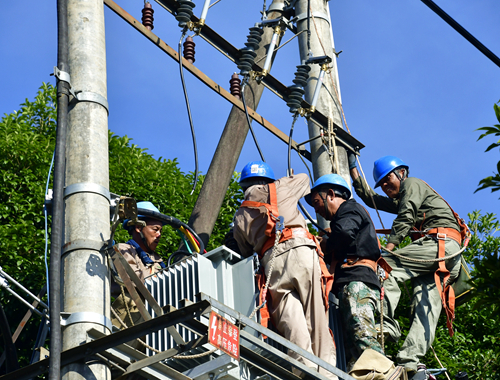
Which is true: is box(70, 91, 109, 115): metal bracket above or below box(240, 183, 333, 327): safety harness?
above

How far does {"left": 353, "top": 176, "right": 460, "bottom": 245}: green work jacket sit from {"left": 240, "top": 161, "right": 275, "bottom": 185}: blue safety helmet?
4.83 ft

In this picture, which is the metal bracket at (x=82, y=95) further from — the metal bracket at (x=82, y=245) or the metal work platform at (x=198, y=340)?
the metal work platform at (x=198, y=340)

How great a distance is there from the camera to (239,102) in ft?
26.5

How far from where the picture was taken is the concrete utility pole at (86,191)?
428cm

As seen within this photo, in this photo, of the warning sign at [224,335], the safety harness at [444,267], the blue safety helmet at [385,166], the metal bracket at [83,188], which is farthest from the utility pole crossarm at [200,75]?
the warning sign at [224,335]

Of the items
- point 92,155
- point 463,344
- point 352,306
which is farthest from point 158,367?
→ point 463,344

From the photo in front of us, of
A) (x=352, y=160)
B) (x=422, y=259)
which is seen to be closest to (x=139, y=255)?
(x=422, y=259)

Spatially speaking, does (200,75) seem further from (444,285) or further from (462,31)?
(444,285)

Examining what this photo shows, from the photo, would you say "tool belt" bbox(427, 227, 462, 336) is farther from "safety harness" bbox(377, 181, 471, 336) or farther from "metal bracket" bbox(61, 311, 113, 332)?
"metal bracket" bbox(61, 311, 113, 332)

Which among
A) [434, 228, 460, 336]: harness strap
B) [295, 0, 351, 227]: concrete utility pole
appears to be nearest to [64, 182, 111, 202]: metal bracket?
[434, 228, 460, 336]: harness strap

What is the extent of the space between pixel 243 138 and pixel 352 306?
2.89 m

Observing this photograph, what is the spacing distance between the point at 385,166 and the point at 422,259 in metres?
1.10

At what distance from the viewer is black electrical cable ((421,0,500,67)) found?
21.2 feet

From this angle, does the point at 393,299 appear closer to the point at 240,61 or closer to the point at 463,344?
the point at 240,61
